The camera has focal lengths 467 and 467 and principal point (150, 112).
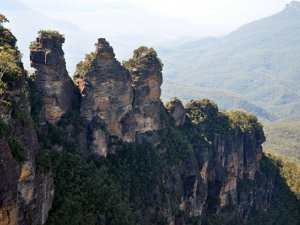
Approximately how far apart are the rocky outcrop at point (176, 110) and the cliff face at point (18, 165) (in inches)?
1202

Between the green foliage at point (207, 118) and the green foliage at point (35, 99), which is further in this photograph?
the green foliage at point (207, 118)

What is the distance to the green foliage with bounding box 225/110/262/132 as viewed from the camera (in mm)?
74312

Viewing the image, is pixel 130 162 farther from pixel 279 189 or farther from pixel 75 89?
pixel 279 189

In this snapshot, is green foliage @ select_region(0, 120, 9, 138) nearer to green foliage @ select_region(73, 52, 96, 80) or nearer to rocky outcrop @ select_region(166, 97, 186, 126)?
green foliage @ select_region(73, 52, 96, 80)

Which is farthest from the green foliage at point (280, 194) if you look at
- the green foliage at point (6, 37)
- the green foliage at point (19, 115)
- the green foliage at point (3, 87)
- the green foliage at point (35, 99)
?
the green foliage at point (3, 87)

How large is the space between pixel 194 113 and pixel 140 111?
1698 centimetres

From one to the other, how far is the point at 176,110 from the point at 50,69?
967 inches

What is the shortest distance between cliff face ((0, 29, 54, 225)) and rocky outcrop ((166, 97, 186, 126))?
30.5 m

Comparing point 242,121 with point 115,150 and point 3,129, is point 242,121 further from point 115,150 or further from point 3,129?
point 3,129

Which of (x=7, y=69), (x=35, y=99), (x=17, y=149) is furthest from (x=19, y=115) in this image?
(x=35, y=99)

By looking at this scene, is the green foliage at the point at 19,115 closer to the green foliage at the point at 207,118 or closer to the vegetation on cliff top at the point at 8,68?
the vegetation on cliff top at the point at 8,68

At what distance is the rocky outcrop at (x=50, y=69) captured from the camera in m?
45.2

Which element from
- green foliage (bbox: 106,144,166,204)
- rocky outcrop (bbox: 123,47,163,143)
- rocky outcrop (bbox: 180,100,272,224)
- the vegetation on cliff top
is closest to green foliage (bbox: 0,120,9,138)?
the vegetation on cliff top

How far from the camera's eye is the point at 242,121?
248 ft
